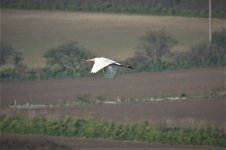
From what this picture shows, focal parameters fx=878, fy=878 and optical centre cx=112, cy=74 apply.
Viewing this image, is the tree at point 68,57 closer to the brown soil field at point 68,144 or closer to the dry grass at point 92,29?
the dry grass at point 92,29

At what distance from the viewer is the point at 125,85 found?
71.0 ft

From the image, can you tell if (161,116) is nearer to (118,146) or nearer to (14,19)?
(118,146)

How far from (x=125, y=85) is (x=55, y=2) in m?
8.07

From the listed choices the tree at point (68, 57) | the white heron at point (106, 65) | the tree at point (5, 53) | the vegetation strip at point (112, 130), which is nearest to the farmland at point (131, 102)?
the vegetation strip at point (112, 130)

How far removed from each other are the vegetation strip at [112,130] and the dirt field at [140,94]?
54 cm

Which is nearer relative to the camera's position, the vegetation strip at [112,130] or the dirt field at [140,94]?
the vegetation strip at [112,130]

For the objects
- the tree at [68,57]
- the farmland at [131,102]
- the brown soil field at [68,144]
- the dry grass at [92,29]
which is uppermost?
the dry grass at [92,29]

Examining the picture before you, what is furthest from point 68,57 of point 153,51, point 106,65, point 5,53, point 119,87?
point 106,65

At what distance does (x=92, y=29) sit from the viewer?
28406 millimetres

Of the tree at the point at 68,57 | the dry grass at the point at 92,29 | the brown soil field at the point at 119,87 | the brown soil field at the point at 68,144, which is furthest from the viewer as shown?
the dry grass at the point at 92,29

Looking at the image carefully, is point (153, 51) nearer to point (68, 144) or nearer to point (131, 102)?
point (131, 102)

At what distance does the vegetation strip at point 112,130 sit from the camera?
642 inches

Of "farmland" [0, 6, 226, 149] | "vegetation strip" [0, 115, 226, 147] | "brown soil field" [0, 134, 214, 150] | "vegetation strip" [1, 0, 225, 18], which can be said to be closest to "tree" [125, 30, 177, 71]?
"farmland" [0, 6, 226, 149]

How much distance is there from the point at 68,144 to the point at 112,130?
3.58 ft
